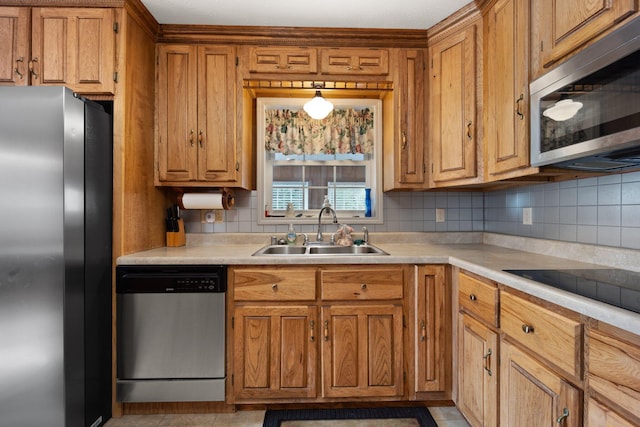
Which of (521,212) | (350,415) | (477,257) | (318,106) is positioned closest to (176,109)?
(318,106)

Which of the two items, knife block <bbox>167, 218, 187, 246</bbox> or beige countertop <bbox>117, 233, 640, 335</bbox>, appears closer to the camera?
beige countertop <bbox>117, 233, 640, 335</bbox>

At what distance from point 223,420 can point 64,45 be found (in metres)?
2.23

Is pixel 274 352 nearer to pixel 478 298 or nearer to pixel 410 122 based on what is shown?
pixel 478 298

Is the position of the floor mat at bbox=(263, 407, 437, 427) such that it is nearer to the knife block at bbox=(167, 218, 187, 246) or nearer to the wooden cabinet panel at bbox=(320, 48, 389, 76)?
the knife block at bbox=(167, 218, 187, 246)

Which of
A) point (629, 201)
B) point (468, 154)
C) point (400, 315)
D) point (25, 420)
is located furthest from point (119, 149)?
point (629, 201)

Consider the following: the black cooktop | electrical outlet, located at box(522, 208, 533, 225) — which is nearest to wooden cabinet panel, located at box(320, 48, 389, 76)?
electrical outlet, located at box(522, 208, 533, 225)

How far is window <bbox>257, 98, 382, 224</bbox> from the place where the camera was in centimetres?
253

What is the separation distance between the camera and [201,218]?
8.04 ft

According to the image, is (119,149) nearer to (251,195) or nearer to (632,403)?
(251,195)

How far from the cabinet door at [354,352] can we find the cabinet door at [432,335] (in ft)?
0.65

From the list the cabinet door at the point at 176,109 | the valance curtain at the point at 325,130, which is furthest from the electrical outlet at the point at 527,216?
the cabinet door at the point at 176,109

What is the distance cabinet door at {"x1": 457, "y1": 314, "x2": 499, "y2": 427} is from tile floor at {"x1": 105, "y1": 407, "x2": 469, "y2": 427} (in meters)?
0.14

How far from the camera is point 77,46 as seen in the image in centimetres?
182

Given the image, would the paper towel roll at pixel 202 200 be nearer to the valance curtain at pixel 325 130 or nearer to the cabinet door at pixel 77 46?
the valance curtain at pixel 325 130
